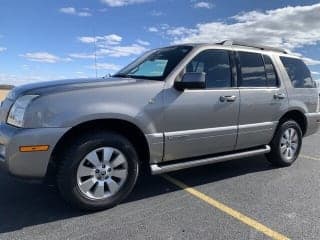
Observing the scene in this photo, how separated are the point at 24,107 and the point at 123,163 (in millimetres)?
1191

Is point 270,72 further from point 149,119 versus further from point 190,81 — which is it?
point 149,119

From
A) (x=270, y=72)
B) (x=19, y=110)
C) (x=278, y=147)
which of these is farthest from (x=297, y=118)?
(x=19, y=110)

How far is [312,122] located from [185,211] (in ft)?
11.4

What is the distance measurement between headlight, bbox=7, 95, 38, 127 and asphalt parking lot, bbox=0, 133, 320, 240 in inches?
38.5

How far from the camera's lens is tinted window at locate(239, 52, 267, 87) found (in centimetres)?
530

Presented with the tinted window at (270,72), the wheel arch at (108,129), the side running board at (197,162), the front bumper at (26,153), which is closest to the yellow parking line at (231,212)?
the side running board at (197,162)

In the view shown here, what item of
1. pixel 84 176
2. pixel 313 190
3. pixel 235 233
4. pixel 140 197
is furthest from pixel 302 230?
pixel 84 176

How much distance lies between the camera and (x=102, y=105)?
153 inches

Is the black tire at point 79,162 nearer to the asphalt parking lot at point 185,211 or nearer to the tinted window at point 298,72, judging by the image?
the asphalt parking lot at point 185,211

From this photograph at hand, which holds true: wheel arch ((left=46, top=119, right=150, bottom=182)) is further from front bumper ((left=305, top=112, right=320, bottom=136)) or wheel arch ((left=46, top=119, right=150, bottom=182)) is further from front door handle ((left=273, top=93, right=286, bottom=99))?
front bumper ((left=305, top=112, right=320, bottom=136))

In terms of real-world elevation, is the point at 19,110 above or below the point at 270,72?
below

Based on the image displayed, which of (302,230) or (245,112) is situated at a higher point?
(245,112)

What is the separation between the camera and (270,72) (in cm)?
578

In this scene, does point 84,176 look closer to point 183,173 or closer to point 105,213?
point 105,213
